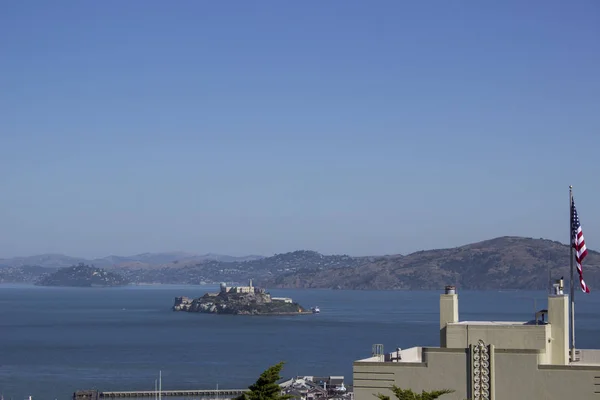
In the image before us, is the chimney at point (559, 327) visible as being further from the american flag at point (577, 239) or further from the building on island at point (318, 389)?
the building on island at point (318, 389)

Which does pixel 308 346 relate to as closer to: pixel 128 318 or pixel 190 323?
pixel 190 323

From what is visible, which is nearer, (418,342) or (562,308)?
(562,308)

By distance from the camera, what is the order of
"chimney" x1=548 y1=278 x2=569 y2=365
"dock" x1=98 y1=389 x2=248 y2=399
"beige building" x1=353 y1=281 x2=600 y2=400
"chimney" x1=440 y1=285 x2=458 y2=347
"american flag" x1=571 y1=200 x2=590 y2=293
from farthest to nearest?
"dock" x1=98 y1=389 x2=248 y2=399 → "american flag" x1=571 y1=200 x2=590 y2=293 → "chimney" x1=440 y1=285 x2=458 y2=347 → "chimney" x1=548 y1=278 x2=569 y2=365 → "beige building" x1=353 y1=281 x2=600 y2=400

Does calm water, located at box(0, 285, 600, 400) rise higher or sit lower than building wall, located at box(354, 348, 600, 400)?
lower

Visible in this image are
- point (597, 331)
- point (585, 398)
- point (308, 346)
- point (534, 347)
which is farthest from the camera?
point (597, 331)

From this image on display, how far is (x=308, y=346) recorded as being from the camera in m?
117

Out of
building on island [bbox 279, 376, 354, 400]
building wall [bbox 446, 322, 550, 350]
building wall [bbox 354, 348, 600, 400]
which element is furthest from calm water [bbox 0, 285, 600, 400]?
building wall [bbox 446, 322, 550, 350]

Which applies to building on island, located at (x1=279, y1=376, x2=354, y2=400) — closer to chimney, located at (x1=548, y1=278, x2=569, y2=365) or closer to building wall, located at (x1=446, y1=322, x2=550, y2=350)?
chimney, located at (x1=548, y1=278, x2=569, y2=365)

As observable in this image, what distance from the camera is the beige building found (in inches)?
859

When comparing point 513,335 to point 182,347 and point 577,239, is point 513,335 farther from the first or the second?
point 182,347

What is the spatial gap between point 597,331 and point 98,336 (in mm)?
63381

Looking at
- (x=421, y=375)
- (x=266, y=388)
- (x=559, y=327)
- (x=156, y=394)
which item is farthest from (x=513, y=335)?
(x=156, y=394)

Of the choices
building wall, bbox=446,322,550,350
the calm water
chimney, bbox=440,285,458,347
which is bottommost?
the calm water

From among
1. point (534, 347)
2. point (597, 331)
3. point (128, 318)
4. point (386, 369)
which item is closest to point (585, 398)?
point (534, 347)
